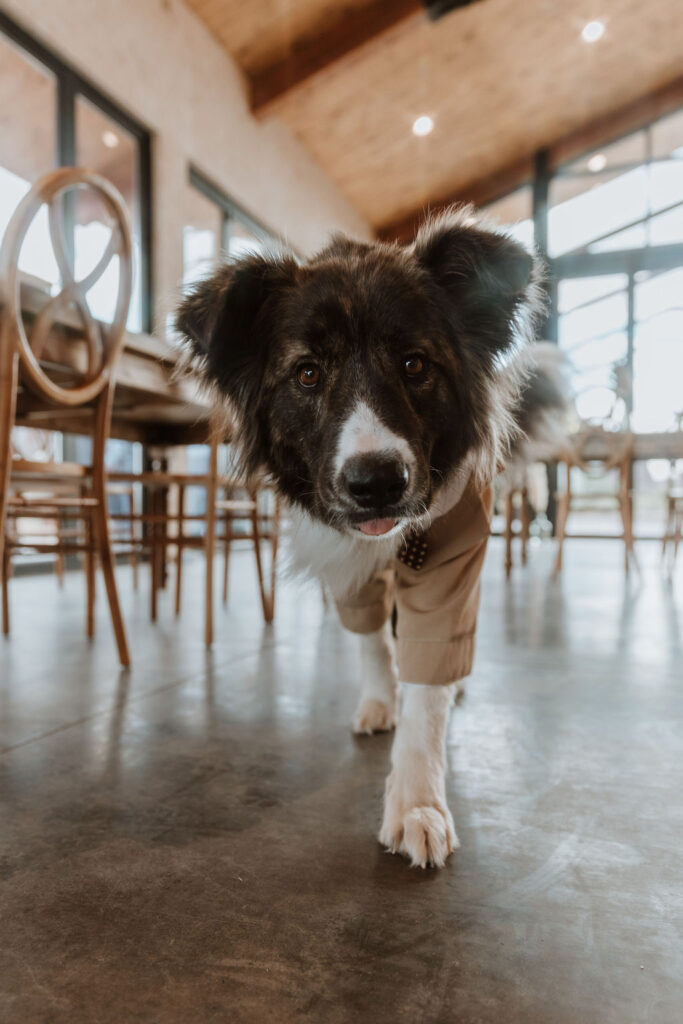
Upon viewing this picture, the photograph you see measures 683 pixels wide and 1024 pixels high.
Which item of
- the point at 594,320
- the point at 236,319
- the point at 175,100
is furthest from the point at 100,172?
the point at 594,320

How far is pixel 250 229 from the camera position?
8031mm

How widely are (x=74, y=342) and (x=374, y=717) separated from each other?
1525mm

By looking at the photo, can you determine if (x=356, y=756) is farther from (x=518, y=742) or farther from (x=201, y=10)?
(x=201, y=10)

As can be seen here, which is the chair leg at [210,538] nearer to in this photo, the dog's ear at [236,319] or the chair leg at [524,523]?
the dog's ear at [236,319]

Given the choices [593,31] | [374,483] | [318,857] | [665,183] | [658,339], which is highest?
Answer: [593,31]

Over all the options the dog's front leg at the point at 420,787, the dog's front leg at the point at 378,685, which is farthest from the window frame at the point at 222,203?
the dog's front leg at the point at 420,787

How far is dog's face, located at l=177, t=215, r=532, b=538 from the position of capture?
1.27 meters

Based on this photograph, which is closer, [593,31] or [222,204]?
[222,204]

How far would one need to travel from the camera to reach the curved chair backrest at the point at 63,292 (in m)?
1.84

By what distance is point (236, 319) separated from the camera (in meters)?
1.50

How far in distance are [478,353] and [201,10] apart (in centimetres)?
684

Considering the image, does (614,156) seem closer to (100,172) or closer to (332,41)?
(332,41)

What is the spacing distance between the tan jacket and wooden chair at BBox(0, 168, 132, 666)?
1.15 m

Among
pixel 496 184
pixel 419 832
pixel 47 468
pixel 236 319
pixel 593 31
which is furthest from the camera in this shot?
pixel 496 184
